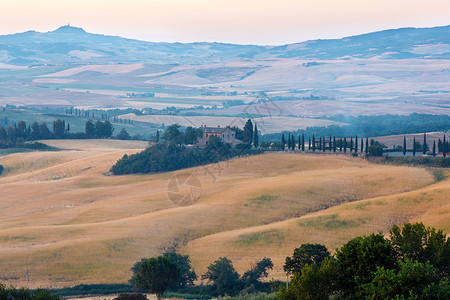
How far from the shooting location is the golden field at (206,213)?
189 feet

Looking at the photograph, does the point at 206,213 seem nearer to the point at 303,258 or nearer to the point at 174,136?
the point at 303,258

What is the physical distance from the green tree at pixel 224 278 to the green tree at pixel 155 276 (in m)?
4.88

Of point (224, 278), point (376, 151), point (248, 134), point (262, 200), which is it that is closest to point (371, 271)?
point (224, 278)

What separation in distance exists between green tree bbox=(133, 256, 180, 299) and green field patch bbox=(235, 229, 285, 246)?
18423 mm

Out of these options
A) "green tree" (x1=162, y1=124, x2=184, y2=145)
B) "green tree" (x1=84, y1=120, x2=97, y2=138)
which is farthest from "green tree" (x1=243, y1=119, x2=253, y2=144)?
"green tree" (x1=84, y1=120, x2=97, y2=138)

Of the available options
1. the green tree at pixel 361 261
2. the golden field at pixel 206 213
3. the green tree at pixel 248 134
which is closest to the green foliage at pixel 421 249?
the green tree at pixel 361 261

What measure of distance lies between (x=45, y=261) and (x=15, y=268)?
2.77 m

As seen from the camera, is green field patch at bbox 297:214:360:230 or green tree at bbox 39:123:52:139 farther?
green tree at bbox 39:123:52:139

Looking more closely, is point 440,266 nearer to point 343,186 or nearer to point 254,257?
point 254,257

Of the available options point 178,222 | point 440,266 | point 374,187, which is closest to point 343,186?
point 374,187

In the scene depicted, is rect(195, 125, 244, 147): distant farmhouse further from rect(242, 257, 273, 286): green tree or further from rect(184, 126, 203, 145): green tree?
rect(242, 257, 273, 286): green tree

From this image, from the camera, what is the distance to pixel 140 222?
230ft

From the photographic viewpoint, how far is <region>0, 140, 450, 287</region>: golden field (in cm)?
5750

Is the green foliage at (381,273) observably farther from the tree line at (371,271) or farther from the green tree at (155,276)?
the green tree at (155,276)
